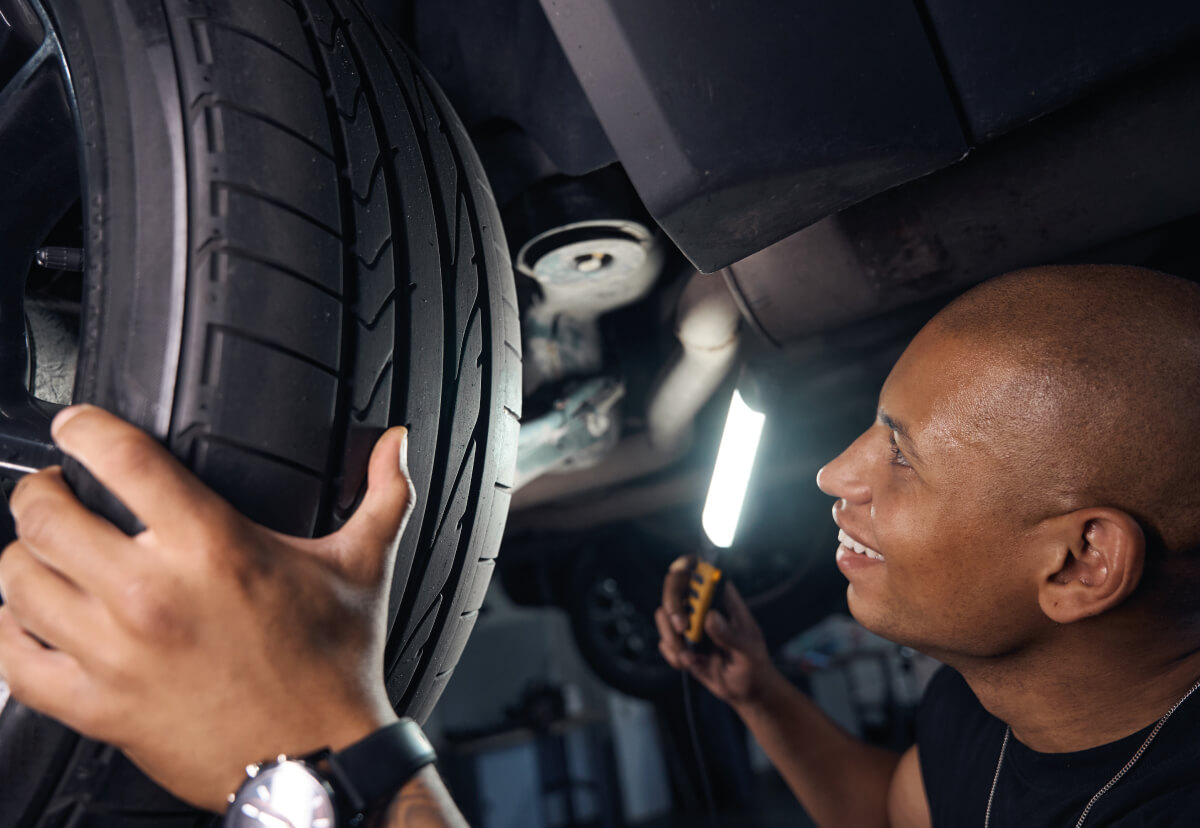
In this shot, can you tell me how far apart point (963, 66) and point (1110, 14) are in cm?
11

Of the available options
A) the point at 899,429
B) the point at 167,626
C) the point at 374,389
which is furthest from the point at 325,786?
the point at 899,429

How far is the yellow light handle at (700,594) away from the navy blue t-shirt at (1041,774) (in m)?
0.35

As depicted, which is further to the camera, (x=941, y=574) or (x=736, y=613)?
(x=736, y=613)

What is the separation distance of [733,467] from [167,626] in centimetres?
71

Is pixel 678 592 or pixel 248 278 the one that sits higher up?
pixel 248 278

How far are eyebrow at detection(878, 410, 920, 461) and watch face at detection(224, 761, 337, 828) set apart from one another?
576 mm

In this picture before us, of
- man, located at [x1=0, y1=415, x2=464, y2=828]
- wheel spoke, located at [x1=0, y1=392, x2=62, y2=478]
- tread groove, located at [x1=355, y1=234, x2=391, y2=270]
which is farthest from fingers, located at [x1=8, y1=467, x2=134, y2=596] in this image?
tread groove, located at [x1=355, y1=234, x2=391, y2=270]

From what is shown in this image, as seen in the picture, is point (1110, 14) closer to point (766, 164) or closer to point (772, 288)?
point (766, 164)

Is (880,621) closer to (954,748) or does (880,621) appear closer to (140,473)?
(954,748)

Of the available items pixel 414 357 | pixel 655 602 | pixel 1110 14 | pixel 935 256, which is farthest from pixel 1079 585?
pixel 655 602

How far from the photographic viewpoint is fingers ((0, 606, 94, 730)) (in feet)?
1.39

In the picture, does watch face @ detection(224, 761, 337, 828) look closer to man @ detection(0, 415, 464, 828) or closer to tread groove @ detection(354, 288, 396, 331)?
man @ detection(0, 415, 464, 828)

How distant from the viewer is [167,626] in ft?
1.35

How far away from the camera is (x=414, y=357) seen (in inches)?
23.3
